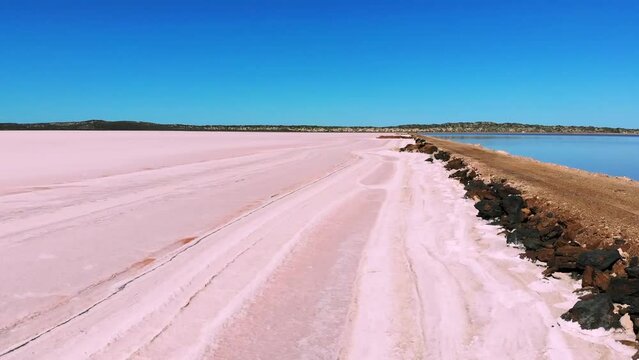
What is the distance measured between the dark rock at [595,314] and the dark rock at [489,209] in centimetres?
468

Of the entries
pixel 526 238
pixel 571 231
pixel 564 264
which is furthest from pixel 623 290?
pixel 571 231

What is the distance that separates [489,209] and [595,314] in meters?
5.06

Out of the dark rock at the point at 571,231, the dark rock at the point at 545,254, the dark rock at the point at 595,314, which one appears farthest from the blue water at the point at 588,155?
the dark rock at the point at 595,314

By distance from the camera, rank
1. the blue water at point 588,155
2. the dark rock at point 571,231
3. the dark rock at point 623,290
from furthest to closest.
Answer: the blue water at point 588,155, the dark rock at point 571,231, the dark rock at point 623,290

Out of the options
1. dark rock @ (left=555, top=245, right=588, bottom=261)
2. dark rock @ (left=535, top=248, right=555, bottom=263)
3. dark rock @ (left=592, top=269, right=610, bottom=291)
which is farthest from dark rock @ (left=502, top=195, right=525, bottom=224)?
dark rock @ (left=592, top=269, right=610, bottom=291)

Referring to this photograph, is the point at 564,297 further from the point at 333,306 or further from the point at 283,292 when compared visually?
the point at 283,292

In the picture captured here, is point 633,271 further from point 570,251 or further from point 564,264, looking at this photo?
point 570,251

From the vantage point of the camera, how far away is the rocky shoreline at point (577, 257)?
4.69 metres

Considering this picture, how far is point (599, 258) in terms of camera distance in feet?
19.3

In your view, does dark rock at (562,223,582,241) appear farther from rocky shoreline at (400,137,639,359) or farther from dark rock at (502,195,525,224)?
dark rock at (502,195,525,224)

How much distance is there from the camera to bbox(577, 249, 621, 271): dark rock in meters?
5.80

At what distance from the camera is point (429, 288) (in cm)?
563

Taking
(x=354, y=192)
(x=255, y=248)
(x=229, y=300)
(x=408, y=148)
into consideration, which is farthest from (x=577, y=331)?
(x=408, y=148)

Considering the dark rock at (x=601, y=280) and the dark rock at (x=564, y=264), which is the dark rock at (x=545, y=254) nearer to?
the dark rock at (x=564, y=264)
